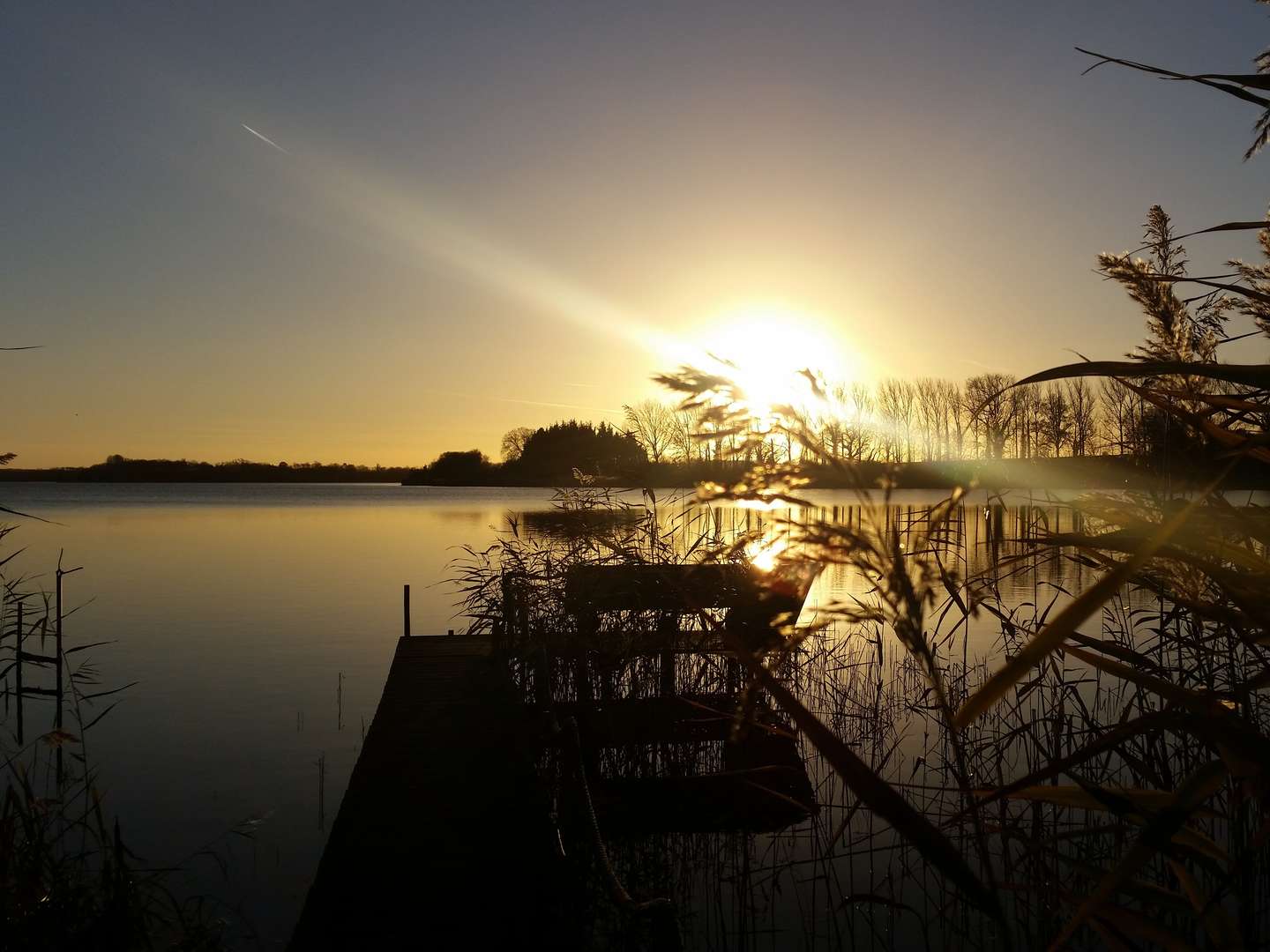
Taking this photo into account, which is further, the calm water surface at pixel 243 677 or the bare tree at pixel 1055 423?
the calm water surface at pixel 243 677

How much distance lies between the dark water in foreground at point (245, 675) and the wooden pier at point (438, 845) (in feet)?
4.89

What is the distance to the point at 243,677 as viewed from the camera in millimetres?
Result: 16484

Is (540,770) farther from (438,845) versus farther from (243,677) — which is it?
(243,677)

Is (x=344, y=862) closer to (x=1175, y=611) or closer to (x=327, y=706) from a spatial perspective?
(x=1175, y=611)

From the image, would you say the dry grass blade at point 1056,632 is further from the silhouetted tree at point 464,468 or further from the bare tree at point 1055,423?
the silhouetted tree at point 464,468

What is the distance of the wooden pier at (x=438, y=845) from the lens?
190 inches

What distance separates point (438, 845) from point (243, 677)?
481 inches

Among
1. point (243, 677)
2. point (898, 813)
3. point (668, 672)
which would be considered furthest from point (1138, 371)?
point (243, 677)

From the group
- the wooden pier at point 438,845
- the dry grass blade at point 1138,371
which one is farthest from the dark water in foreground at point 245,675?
the wooden pier at point 438,845

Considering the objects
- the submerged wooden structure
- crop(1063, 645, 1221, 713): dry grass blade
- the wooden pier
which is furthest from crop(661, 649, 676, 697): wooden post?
crop(1063, 645, 1221, 713): dry grass blade

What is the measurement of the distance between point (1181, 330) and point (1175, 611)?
3.25 feet

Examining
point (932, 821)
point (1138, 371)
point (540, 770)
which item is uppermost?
point (1138, 371)

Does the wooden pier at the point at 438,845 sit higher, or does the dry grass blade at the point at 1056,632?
the dry grass blade at the point at 1056,632

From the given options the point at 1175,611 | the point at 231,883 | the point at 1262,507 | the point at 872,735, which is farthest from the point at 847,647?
the point at 1262,507
